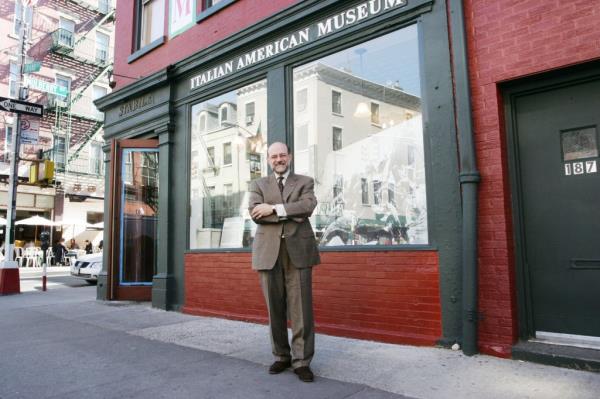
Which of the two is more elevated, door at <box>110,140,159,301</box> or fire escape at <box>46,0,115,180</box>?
fire escape at <box>46,0,115,180</box>

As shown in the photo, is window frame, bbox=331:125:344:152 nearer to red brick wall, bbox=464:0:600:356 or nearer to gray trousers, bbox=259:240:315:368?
red brick wall, bbox=464:0:600:356

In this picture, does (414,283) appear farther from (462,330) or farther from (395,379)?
(395,379)

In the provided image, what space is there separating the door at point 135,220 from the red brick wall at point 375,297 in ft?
11.5

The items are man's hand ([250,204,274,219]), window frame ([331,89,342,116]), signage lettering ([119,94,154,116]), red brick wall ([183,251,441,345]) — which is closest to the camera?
man's hand ([250,204,274,219])

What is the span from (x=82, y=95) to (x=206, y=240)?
2343 cm

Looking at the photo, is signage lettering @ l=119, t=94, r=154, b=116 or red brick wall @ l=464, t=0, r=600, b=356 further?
signage lettering @ l=119, t=94, r=154, b=116

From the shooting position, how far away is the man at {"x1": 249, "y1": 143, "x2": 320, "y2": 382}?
3.87m

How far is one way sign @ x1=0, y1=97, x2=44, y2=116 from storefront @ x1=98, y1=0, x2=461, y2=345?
11.3 feet

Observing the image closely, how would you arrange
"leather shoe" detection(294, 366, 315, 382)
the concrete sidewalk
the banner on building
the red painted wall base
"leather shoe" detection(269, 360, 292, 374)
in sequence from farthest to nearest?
1. the red painted wall base
2. the banner on building
3. "leather shoe" detection(269, 360, 292, 374)
4. "leather shoe" detection(294, 366, 315, 382)
5. the concrete sidewalk

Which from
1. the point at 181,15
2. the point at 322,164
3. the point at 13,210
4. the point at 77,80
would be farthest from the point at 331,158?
the point at 77,80

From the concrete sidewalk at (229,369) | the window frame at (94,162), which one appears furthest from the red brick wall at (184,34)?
the window frame at (94,162)

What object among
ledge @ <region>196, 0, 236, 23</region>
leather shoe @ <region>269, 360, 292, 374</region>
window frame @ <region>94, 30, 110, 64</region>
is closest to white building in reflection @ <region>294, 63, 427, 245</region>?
leather shoe @ <region>269, 360, 292, 374</region>

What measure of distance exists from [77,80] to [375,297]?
27378 mm

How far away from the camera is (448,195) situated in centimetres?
476
